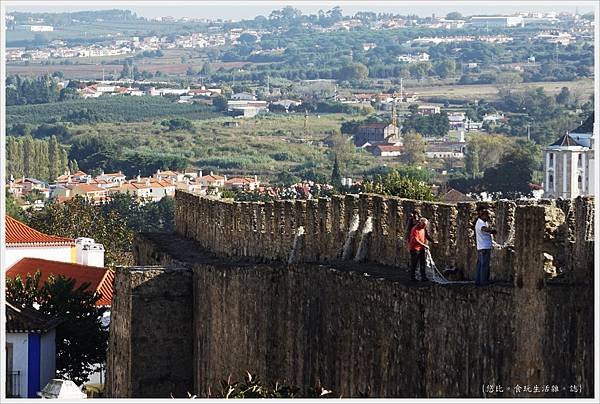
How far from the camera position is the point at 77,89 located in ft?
637

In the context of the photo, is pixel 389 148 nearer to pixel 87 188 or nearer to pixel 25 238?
pixel 87 188

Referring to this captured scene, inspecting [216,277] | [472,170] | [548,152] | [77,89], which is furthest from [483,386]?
[77,89]

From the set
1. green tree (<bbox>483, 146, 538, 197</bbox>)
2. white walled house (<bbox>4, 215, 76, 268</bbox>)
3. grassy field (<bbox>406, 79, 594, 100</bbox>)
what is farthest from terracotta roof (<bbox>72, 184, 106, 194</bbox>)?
white walled house (<bbox>4, 215, 76, 268</bbox>)

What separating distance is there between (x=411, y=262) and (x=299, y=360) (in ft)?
8.86

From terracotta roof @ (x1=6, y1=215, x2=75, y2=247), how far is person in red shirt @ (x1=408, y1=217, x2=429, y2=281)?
29.9 metres

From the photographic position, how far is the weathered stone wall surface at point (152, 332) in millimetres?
20844

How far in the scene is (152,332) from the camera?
2102 cm

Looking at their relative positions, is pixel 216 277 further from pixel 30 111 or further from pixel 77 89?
pixel 77 89

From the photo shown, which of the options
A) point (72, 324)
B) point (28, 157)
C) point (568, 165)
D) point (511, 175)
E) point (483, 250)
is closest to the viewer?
point (483, 250)

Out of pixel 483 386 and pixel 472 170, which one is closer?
pixel 483 386

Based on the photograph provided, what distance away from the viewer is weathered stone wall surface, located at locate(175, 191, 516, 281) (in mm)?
15141

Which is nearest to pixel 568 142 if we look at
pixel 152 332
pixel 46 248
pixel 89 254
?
pixel 89 254

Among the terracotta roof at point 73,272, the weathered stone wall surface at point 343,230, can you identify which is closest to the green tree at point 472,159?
the terracotta roof at point 73,272

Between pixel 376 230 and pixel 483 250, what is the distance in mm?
3747
